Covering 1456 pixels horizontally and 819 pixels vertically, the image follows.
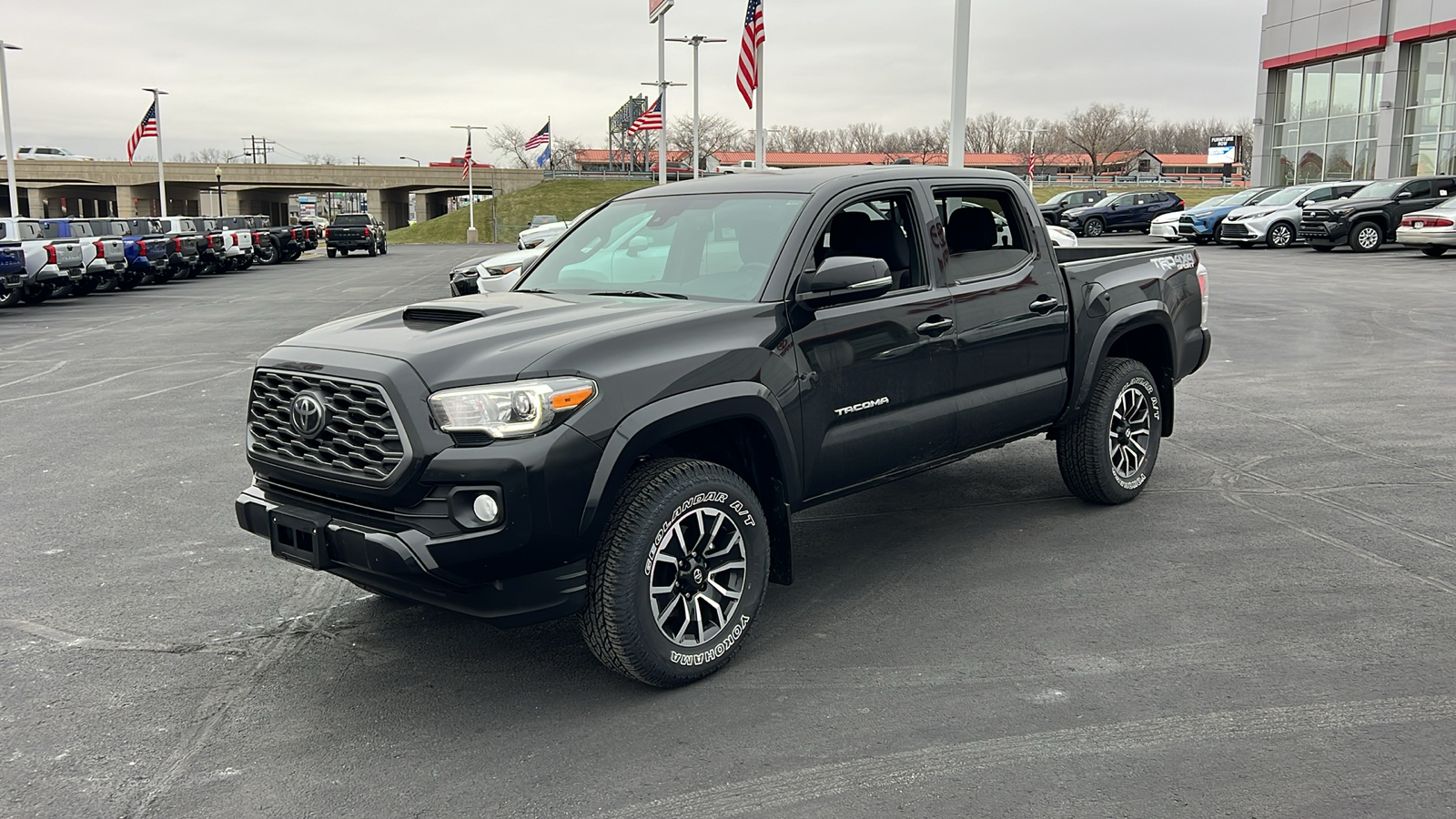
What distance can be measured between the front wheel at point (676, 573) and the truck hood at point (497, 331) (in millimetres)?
526

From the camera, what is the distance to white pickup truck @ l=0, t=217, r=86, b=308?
21531mm

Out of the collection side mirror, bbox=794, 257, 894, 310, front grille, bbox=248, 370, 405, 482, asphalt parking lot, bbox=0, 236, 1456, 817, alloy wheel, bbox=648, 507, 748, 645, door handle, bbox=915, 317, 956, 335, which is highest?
side mirror, bbox=794, 257, 894, 310

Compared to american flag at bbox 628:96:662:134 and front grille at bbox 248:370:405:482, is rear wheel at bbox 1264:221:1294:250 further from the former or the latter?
front grille at bbox 248:370:405:482

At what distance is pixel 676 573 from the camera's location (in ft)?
13.3

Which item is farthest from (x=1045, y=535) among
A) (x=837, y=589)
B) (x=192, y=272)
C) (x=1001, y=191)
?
(x=192, y=272)

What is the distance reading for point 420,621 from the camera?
15.9ft

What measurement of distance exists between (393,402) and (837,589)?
2314 millimetres

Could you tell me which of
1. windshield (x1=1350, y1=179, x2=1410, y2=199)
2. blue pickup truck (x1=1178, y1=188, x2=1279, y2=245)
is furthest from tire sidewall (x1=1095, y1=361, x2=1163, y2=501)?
blue pickup truck (x1=1178, y1=188, x2=1279, y2=245)

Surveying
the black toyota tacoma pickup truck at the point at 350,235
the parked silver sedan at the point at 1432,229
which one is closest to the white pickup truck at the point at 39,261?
the black toyota tacoma pickup truck at the point at 350,235

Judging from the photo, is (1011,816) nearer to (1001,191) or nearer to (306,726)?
(306,726)

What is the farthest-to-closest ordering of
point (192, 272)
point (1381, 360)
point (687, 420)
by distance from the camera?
point (192, 272)
point (1381, 360)
point (687, 420)

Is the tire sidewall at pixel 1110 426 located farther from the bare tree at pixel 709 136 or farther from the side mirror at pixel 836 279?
the bare tree at pixel 709 136

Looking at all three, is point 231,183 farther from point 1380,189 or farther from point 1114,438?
point 1114,438

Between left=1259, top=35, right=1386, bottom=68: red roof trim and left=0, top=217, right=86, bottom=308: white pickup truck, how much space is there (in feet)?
141
